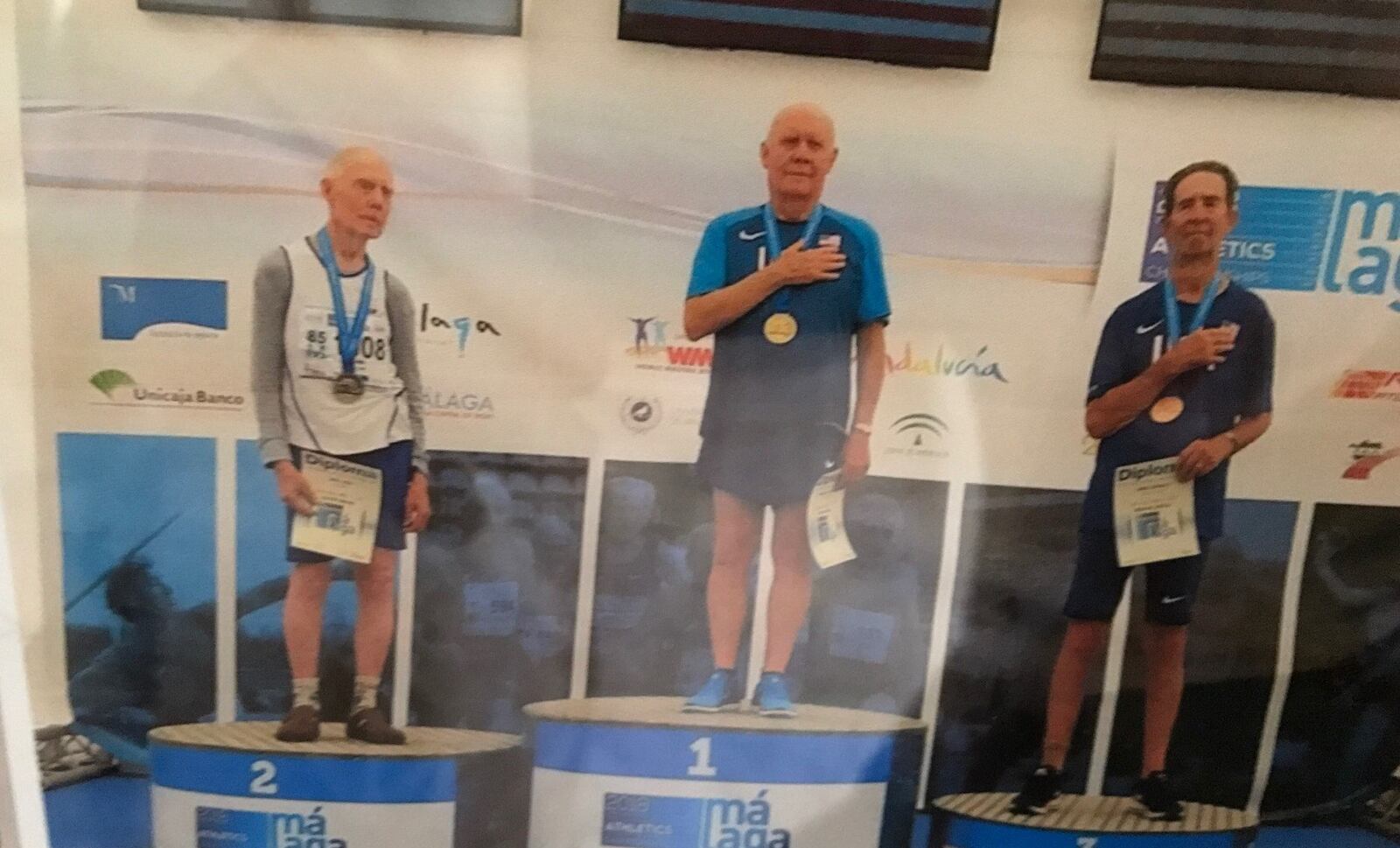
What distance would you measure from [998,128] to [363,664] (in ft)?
1.98

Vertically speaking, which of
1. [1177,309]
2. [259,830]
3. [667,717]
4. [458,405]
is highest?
[1177,309]

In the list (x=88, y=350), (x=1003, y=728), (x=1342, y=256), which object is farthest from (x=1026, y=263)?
(x=88, y=350)

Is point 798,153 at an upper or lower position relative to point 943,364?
upper

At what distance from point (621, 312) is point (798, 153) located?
162 millimetres

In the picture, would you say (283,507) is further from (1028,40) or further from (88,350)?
(1028,40)

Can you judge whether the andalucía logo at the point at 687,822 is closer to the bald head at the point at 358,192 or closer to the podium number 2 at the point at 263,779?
the podium number 2 at the point at 263,779

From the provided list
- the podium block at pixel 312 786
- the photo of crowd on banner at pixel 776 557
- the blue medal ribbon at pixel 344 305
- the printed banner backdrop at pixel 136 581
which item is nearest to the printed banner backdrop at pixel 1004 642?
the photo of crowd on banner at pixel 776 557

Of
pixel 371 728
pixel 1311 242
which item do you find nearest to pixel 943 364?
pixel 1311 242

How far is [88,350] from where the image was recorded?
716 millimetres

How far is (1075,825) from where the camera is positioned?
0.80 metres

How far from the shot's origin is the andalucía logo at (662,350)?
72 centimetres

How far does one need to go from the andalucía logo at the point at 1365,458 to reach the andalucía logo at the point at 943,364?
28 centimetres

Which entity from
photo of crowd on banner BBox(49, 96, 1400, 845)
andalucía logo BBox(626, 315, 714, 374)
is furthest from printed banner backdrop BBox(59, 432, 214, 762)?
andalucía logo BBox(626, 315, 714, 374)

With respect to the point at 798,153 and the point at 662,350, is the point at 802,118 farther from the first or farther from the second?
the point at 662,350
